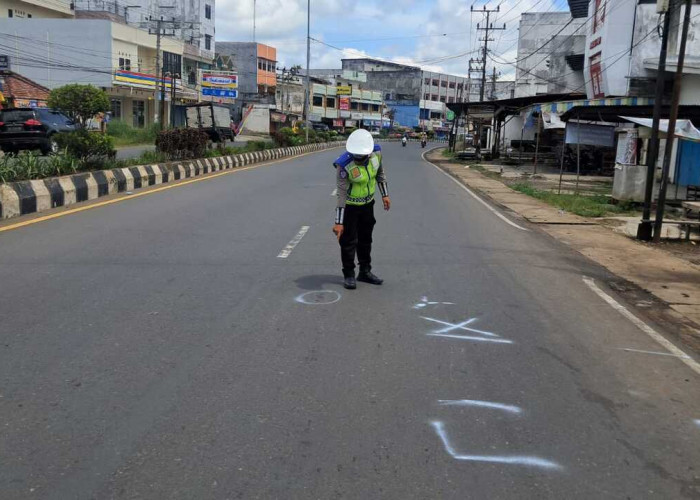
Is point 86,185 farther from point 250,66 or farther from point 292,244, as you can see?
point 250,66

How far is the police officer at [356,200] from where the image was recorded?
6.62 meters

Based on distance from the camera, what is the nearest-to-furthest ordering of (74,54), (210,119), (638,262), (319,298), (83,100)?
(319,298)
(638,262)
(83,100)
(210,119)
(74,54)

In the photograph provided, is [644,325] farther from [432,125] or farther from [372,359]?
[432,125]

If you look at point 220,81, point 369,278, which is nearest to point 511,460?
point 369,278

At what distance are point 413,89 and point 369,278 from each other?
120m

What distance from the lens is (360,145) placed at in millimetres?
6570

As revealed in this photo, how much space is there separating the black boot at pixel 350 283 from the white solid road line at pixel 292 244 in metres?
1.58

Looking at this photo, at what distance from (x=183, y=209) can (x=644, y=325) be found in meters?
8.39

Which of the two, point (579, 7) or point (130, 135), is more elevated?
point (579, 7)

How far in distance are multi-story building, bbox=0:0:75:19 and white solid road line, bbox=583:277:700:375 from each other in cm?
5339

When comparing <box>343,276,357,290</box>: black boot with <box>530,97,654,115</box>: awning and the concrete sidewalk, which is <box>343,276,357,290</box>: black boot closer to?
the concrete sidewalk

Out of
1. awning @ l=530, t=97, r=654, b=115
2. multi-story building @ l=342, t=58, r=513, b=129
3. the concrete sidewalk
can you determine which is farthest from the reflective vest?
multi-story building @ l=342, t=58, r=513, b=129

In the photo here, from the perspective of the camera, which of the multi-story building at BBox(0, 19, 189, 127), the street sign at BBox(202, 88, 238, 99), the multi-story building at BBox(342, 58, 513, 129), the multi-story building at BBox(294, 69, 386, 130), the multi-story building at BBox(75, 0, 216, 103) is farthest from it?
the multi-story building at BBox(342, 58, 513, 129)

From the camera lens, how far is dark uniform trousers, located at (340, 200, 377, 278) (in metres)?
6.71
